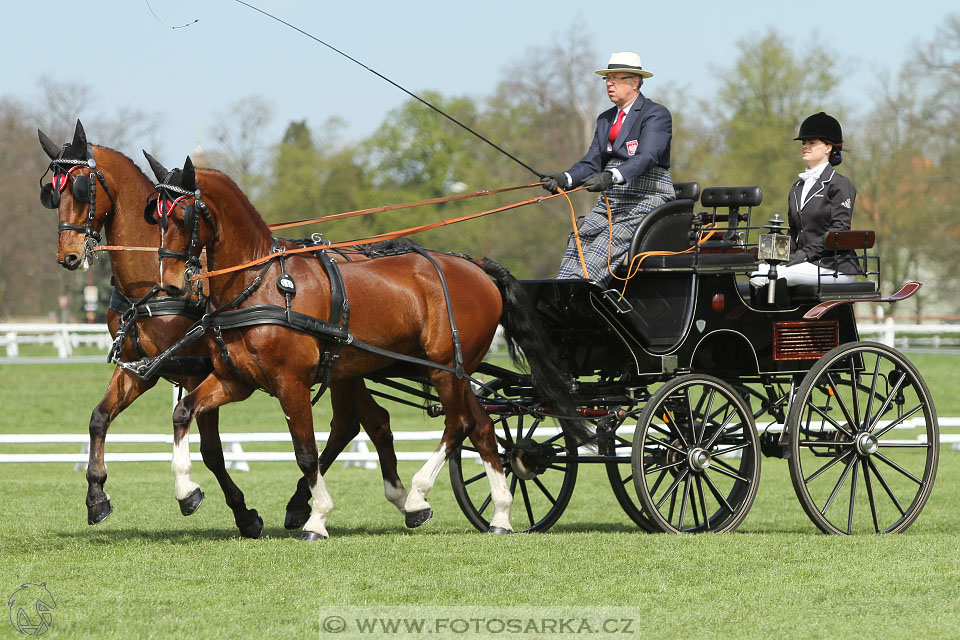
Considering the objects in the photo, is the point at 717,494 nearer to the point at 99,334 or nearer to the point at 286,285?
the point at 286,285

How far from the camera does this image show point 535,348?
7.94 m

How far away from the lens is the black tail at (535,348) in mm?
7871

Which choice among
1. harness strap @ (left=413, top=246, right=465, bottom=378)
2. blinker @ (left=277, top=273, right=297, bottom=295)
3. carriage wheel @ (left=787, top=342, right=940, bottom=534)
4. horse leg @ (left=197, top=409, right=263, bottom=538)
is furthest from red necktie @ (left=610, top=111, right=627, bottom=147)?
horse leg @ (left=197, top=409, right=263, bottom=538)

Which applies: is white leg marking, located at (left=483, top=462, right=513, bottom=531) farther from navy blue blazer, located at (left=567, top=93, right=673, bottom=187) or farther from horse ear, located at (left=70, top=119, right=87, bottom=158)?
horse ear, located at (left=70, top=119, right=87, bottom=158)

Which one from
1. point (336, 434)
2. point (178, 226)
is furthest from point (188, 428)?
point (336, 434)

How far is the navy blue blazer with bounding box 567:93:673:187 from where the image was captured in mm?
7559

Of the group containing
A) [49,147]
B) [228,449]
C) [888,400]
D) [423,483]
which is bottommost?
[228,449]

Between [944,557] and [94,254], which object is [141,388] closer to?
[94,254]

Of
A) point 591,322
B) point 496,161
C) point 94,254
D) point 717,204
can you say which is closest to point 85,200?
point 94,254

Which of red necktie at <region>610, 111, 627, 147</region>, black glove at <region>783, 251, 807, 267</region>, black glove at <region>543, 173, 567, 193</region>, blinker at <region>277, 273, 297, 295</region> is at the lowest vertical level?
blinker at <region>277, 273, 297, 295</region>

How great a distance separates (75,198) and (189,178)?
76 cm

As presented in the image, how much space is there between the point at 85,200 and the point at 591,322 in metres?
3.25

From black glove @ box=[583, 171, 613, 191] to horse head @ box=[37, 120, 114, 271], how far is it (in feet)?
9.57

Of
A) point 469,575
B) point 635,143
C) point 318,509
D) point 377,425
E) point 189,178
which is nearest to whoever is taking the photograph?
point 469,575
